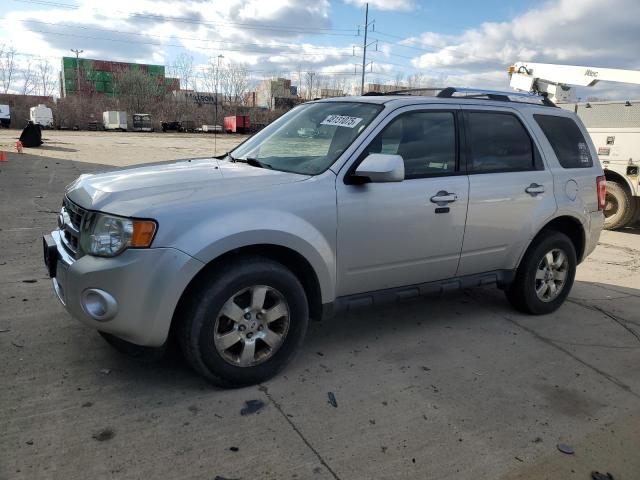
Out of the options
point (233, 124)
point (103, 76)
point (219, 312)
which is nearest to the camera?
point (219, 312)

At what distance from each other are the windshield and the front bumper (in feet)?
3.74

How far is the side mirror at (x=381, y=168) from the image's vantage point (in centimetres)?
331

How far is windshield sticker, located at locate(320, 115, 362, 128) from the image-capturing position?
3.76 metres

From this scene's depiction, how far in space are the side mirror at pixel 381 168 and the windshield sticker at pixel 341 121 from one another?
18.8 inches

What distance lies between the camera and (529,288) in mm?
4684

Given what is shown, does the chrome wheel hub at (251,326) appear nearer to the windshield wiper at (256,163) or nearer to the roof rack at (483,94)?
the windshield wiper at (256,163)

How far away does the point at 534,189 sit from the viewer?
443 cm

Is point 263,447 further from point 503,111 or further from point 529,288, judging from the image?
point 503,111

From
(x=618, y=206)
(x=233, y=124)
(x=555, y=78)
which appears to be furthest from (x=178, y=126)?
(x=618, y=206)

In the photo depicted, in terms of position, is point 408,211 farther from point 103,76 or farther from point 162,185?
point 103,76

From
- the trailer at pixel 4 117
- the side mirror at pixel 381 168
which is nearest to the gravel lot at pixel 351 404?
the side mirror at pixel 381 168

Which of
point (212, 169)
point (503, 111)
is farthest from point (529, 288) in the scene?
point (212, 169)

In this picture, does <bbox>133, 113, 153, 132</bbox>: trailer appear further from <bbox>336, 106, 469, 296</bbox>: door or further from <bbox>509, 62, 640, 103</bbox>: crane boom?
<bbox>336, 106, 469, 296</bbox>: door

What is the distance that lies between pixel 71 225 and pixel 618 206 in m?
9.46
